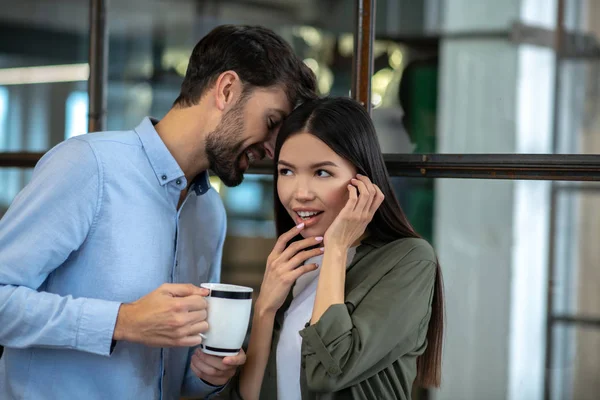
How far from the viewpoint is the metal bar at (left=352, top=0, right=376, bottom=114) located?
1.69 metres

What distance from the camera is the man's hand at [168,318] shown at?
1239mm

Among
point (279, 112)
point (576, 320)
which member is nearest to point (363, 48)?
point (279, 112)

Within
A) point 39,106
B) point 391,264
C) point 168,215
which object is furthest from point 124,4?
point 391,264

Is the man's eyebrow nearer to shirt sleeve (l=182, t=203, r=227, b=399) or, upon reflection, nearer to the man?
the man

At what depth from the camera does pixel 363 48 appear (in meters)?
1.70

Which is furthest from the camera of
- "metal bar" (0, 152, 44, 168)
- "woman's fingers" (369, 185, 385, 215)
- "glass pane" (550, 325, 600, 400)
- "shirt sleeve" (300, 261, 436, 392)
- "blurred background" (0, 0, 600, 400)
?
"metal bar" (0, 152, 44, 168)

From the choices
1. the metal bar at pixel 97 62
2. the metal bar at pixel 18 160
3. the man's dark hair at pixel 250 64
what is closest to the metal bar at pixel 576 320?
the man's dark hair at pixel 250 64

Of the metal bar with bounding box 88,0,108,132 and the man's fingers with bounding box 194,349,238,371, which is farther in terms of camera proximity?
the metal bar with bounding box 88,0,108,132

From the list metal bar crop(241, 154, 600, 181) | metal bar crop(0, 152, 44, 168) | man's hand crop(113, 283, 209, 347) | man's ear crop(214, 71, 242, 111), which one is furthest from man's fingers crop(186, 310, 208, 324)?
metal bar crop(0, 152, 44, 168)

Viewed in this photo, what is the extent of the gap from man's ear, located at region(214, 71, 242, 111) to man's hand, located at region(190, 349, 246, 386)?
20.1 inches

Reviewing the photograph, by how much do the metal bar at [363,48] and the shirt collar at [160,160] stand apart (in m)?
0.47

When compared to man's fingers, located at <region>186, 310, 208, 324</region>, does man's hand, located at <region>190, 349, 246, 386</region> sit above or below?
below

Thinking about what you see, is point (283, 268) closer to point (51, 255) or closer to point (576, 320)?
point (51, 255)

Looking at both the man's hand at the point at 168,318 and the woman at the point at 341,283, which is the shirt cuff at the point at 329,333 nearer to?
the woman at the point at 341,283
